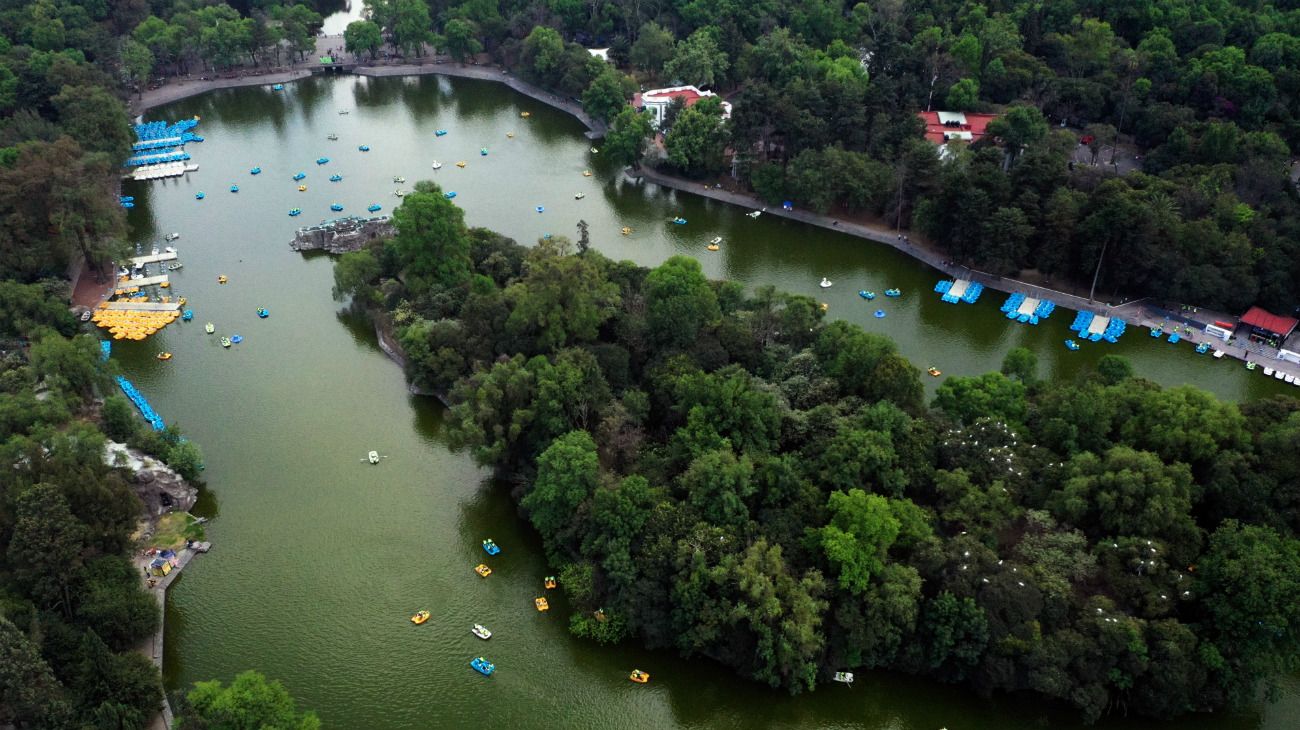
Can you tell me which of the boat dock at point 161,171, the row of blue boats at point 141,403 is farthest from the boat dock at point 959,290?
the boat dock at point 161,171

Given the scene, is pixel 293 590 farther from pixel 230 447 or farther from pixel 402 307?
pixel 402 307

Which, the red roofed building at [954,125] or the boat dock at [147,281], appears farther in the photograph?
the red roofed building at [954,125]

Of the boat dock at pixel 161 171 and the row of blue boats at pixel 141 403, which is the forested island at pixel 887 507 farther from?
the boat dock at pixel 161 171

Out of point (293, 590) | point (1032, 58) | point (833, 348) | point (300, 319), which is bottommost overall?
point (293, 590)

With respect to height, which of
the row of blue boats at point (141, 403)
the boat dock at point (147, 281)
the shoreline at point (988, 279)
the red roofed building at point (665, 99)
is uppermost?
the red roofed building at point (665, 99)

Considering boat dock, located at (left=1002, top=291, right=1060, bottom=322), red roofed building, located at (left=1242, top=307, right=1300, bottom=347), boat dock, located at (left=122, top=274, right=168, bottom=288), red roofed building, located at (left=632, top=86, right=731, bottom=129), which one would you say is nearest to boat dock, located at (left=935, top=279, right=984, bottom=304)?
boat dock, located at (left=1002, top=291, right=1060, bottom=322)

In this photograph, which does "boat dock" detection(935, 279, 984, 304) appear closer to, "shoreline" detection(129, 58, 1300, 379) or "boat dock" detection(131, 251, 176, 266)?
"shoreline" detection(129, 58, 1300, 379)

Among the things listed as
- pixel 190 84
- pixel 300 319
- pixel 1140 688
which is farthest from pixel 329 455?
pixel 190 84
